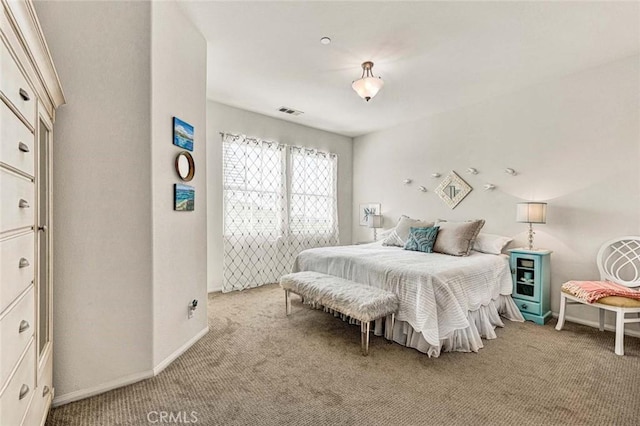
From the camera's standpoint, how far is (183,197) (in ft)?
7.82

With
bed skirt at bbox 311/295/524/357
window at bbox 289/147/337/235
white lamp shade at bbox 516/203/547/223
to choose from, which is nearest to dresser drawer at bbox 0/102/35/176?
bed skirt at bbox 311/295/524/357

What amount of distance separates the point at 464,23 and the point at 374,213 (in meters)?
3.45

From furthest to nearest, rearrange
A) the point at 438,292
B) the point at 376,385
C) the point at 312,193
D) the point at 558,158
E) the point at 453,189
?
1. the point at 312,193
2. the point at 453,189
3. the point at 558,158
4. the point at 438,292
5. the point at 376,385

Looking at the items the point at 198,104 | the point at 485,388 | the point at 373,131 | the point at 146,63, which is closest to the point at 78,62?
the point at 146,63

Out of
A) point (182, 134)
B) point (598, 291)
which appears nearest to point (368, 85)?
point (182, 134)

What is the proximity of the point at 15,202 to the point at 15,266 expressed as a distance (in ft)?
0.79

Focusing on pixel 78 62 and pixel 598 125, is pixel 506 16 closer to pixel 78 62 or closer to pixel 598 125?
pixel 598 125

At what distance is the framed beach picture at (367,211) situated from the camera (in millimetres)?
5421

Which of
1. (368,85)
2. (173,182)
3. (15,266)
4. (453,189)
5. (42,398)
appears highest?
(368,85)

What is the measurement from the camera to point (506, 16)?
2289 millimetres

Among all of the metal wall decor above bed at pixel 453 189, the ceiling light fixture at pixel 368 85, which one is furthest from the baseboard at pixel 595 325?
the ceiling light fixture at pixel 368 85

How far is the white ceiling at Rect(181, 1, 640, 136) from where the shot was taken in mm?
2240

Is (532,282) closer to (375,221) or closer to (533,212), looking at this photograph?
(533,212)

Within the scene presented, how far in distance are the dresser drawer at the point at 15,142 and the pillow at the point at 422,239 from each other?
11.6 ft
